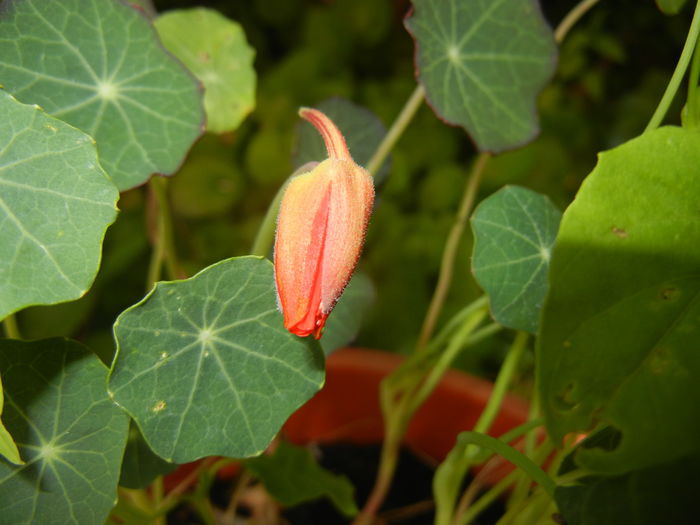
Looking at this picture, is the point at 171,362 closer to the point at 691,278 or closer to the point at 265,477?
the point at 265,477

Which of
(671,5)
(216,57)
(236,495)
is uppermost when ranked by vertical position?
(671,5)

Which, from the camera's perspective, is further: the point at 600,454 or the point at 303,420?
the point at 303,420

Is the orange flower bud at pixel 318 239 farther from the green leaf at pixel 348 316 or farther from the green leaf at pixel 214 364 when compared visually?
the green leaf at pixel 348 316

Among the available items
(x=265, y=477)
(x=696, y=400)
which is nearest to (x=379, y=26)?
(x=265, y=477)

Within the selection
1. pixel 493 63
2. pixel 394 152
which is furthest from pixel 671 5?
pixel 394 152

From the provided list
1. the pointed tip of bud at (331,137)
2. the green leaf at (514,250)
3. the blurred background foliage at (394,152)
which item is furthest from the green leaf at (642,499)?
the blurred background foliage at (394,152)

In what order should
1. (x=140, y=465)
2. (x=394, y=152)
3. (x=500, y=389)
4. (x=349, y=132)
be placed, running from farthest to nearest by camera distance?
(x=394, y=152)
(x=349, y=132)
(x=500, y=389)
(x=140, y=465)

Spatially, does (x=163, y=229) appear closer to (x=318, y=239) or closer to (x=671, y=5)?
(x=318, y=239)
